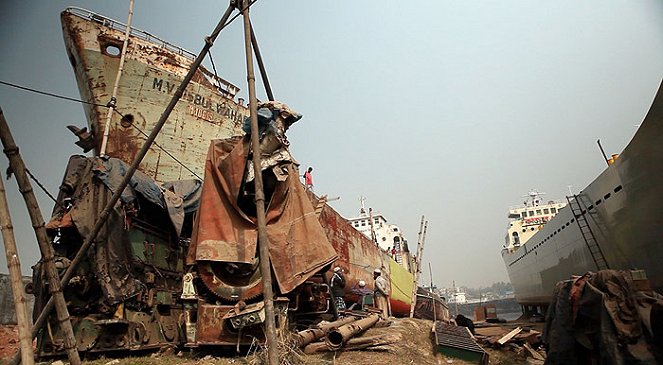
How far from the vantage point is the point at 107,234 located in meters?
5.73

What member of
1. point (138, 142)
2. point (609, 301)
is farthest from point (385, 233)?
point (609, 301)

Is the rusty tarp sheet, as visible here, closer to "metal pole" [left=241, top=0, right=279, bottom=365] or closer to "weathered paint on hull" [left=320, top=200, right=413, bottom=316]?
"metal pole" [left=241, top=0, right=279, bottom=365]

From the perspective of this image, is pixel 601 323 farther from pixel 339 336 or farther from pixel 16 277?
pixel 16 277

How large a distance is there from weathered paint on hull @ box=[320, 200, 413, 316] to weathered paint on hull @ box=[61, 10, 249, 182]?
5081 millimetres

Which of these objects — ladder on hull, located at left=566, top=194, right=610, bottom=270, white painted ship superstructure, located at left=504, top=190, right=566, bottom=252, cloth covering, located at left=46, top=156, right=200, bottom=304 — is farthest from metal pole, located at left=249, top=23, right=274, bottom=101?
white painted ship superstructure, located at left=504, top=190, right=566, bottom=252

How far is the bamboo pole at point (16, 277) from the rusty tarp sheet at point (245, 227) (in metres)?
2.32

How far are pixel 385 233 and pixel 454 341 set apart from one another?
32.4 m

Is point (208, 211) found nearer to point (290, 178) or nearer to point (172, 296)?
point (290, 178)

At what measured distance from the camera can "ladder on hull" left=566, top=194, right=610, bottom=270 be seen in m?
9.60

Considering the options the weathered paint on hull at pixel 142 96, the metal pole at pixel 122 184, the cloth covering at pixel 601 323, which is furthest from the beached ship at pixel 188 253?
the weathered paint on hull at pixel 142 96

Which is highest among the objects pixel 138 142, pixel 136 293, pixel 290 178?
pixel 138 142

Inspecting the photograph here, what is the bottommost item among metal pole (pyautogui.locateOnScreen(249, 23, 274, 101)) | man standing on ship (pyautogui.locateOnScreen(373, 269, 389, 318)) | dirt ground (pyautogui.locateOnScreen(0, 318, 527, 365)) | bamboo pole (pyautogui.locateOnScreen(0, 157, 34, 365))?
dirt ground (pyautogui.locateOnScreen(0, 318, 527, 365))

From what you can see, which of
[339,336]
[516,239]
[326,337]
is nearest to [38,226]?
[326,337]

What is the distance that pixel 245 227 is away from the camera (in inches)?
217
